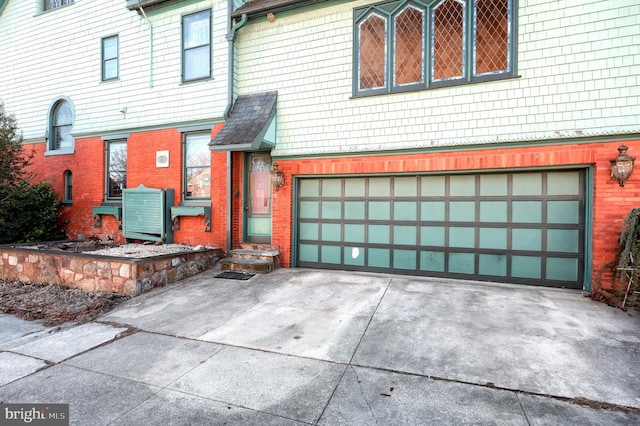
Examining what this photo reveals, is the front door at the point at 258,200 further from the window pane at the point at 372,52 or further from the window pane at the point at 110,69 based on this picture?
the window pane at the point at 110,69

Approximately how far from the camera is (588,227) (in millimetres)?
5602

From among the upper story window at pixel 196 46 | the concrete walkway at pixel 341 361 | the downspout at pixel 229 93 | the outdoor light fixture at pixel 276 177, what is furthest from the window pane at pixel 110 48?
the concrete walkway at pixel 341 361

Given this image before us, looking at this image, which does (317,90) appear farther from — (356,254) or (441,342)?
(441,342)

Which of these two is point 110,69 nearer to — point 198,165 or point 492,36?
point 198,165

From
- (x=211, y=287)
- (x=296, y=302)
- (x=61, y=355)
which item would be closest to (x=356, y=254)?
(x=296, y=302)

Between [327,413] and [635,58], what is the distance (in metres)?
6.89

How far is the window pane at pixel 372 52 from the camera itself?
6.84 metres

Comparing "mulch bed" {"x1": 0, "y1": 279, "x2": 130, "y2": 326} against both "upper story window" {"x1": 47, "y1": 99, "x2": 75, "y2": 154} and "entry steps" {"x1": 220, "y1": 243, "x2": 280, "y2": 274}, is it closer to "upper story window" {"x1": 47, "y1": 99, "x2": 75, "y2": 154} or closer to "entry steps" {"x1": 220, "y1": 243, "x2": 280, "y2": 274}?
"entry steps" {"x1": 220, "y1": 243, "x2": 280, "y2": 274}

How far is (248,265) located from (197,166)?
3.04 meters

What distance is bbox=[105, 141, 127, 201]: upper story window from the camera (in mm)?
9328

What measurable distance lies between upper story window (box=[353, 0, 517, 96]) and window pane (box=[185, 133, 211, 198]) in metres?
4.00

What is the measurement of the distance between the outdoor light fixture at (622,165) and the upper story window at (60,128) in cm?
1317

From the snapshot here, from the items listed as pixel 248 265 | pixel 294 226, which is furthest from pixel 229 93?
pixel 248 265

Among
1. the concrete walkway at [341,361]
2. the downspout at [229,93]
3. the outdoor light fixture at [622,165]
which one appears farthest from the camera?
the downspout at [229,93]
